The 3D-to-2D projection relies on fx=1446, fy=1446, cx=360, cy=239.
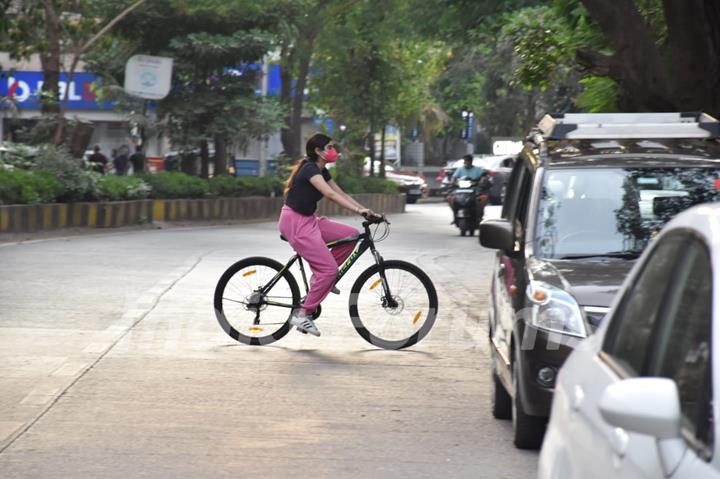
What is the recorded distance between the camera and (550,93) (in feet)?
156

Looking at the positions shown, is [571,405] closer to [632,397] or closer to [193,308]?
[632,397]

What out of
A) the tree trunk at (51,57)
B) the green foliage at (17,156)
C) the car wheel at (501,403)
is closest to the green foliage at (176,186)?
the tree trunk at (51,57)

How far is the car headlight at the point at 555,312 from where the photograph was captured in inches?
270

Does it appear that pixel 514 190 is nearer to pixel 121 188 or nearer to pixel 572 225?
pixel 572 225

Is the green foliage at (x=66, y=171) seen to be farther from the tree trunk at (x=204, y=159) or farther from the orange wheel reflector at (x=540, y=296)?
the orange wheel reflector at (x=540, y=296)

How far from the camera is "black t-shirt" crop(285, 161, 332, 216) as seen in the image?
10922mm

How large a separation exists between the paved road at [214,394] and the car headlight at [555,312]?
0.71m

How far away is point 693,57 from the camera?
13.9 metres

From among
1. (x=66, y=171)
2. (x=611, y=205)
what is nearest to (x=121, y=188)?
(x=66, y=171)

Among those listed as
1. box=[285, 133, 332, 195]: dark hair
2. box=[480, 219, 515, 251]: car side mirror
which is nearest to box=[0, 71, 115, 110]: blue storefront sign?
box=[285, 133, 332, 195]: dark hair

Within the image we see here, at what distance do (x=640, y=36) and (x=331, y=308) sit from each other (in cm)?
395

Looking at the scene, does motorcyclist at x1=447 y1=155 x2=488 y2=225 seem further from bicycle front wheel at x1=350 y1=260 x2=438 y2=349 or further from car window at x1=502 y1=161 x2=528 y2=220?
car window at x1=502 y1=161 x2=528 y2=220

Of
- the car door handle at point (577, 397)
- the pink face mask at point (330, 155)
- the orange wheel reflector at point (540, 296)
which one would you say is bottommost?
the orange wheel reflector at point (540, 296)

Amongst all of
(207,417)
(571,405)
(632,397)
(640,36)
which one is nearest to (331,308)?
(640,36)
